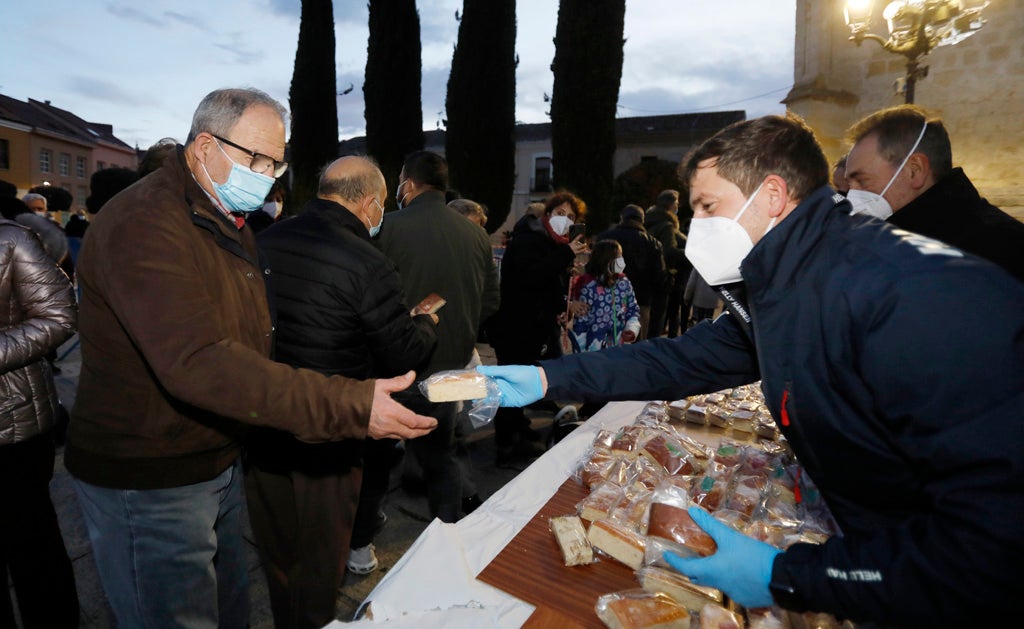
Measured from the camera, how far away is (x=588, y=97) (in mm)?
16281

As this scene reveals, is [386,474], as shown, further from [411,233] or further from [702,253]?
[702,253]

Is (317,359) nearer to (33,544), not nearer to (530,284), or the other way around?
(33,544)

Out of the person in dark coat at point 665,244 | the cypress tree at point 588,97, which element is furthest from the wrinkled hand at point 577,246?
the cypress tree at point 588,97

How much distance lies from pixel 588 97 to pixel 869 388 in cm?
1672

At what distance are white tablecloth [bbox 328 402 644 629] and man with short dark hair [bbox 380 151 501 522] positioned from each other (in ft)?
4.02

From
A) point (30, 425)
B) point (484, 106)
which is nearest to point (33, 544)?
point (30, 425)

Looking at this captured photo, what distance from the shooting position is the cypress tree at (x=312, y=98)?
21.0 m

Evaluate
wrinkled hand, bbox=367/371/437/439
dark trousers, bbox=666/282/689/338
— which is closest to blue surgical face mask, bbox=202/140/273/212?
wrinkled hand, bbox=367/371/437/439

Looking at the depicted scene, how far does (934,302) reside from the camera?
2.91 feet

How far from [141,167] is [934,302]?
3.14 metres

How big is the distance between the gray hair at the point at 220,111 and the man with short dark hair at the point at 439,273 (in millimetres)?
1444

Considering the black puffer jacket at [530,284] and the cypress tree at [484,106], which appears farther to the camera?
the cypress tree at [484,106]

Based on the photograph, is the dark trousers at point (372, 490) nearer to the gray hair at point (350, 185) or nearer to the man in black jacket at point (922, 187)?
the gray hair at point (350, 185)

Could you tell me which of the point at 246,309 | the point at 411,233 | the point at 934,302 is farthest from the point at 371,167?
the point at 934,302
